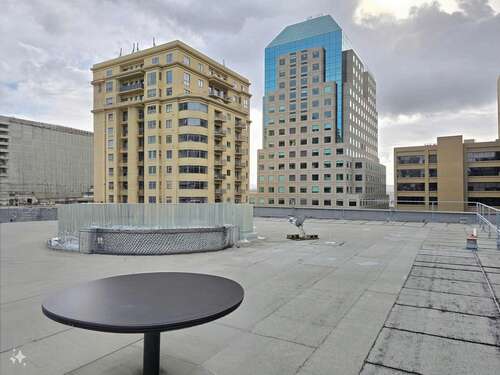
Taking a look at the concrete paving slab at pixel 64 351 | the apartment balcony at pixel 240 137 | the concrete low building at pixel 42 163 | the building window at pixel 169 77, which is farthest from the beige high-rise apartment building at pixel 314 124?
the concrete paving slab at pixel 64 351

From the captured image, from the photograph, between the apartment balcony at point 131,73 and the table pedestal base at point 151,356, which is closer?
the table pedestal base at point 151,356

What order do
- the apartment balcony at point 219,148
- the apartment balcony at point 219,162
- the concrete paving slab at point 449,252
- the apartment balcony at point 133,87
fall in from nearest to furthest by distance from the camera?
the concrete paving slab at point 449,252
the apartment balcony at point 219,148
the apartment balcony at point 219,162
the apartment balcony at point 133,87

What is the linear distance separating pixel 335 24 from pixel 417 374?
10028 centimetres

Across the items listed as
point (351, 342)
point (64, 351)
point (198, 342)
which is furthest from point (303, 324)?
point (64, 351)

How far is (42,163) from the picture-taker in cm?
10919

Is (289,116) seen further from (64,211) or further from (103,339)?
(103,339)

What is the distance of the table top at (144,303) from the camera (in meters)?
3.05

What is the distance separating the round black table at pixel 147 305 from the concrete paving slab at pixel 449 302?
15.8 ft

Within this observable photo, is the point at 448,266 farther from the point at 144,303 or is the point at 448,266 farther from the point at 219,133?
the point at 219,133

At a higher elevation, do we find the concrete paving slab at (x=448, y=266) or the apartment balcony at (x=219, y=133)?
the apartment balcony at (x=219, y=133)

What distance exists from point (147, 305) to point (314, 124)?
8681cm

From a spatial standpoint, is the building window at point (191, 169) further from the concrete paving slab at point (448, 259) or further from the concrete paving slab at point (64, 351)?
the concrete paving slab at point (64, 351)

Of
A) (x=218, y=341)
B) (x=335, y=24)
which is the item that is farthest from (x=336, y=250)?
(x=335, y=24)

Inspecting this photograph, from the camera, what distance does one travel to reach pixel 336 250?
14.0 m
